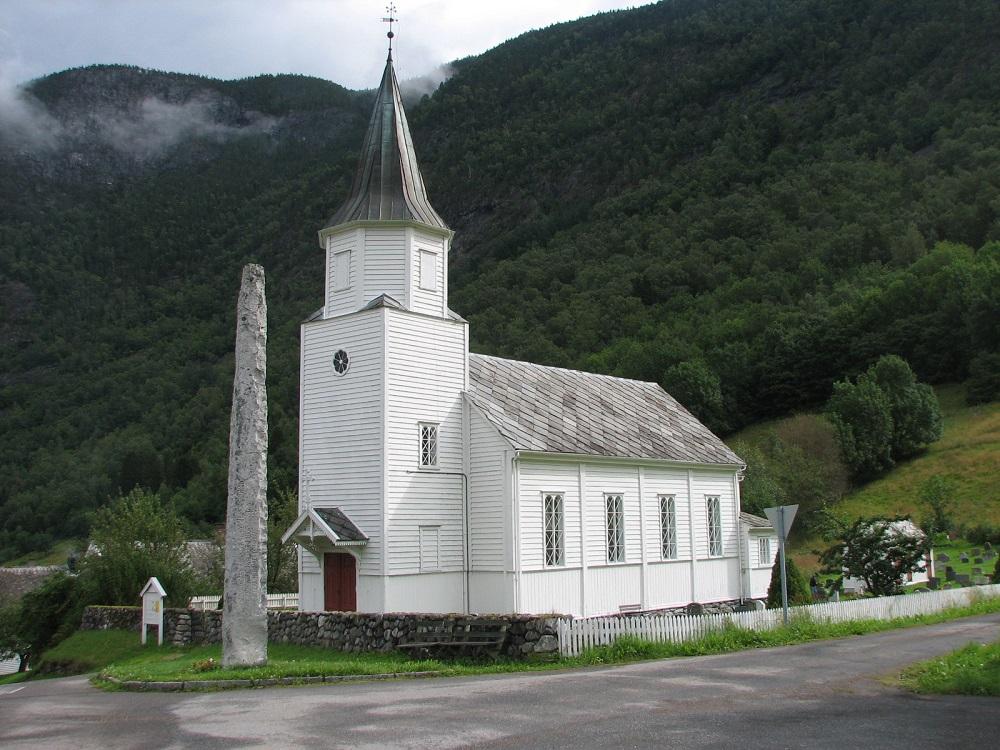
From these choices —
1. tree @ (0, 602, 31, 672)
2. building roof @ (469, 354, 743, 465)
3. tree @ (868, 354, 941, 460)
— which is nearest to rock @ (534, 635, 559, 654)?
building roof @ (469, 354, 743, 465)

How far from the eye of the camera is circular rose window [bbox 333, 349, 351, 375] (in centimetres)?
2683

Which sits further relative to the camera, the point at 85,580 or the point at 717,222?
the point at 717,222

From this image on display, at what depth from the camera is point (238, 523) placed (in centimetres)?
1933

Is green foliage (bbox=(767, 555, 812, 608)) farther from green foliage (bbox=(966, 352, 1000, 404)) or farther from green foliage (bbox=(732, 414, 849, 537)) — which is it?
green foliage (bbox=(966, 352, 1000, 404))

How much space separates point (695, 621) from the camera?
69.0 ft

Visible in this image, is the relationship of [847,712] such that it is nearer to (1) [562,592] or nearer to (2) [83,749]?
(2) [83,749]

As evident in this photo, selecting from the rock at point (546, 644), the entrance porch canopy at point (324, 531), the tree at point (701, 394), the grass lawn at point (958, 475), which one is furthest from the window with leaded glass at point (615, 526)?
the tree at point (701, 394)

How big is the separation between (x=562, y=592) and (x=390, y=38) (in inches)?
685

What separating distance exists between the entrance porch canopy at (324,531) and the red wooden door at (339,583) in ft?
1.35

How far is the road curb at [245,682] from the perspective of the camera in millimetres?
17281

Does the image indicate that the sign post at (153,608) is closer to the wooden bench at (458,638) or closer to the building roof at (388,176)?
the wooden bench at (458,638)

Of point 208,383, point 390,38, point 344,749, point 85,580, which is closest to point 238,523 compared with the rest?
point 344,749

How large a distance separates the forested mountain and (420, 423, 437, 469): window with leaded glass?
50220 mm

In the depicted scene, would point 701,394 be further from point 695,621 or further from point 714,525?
point 695,621
